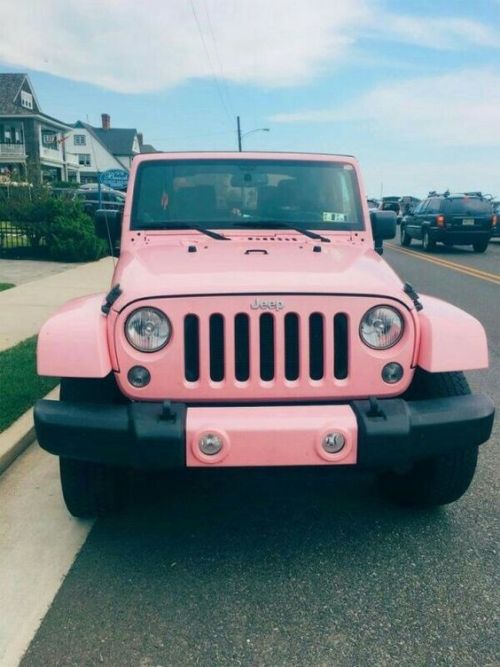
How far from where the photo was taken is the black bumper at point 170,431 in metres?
3.11

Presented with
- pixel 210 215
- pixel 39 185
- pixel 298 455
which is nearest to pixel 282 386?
pixel 298 455

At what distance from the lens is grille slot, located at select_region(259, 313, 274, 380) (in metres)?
3.29

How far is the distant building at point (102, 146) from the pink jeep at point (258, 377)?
6520 centimetres

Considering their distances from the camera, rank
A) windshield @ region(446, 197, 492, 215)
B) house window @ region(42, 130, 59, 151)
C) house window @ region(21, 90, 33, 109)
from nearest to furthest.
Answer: windshield @ region(446, 197, 492, 215)
house window @ region(21, 90, 33, 109)
house window @ region(42, 130, 59, 151)

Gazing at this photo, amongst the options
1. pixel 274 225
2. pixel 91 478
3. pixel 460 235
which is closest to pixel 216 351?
pixel 91 478

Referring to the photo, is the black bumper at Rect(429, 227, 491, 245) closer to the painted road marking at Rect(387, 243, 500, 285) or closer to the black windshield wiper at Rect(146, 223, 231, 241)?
the painted road marking at Rect(387, 243, 500, 285)

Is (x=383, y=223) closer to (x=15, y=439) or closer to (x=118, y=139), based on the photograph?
(x=15, y=439)

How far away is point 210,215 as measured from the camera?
15.5ft

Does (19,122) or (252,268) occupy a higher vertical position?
(19,122)

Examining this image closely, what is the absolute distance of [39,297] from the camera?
11430 mm

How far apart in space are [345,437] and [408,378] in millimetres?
476

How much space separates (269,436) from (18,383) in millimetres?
3561

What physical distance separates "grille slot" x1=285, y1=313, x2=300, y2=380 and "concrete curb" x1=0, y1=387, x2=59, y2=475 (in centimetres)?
214

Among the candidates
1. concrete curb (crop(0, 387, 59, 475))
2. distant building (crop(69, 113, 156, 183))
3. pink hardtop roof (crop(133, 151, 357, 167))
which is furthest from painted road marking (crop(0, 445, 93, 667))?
distant building (crop(69, 113, 156, 183))
